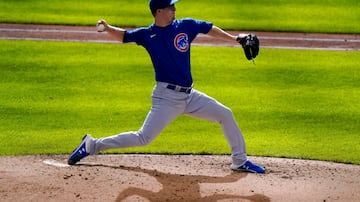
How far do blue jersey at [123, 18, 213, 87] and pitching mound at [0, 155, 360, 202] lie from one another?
3.09 ft

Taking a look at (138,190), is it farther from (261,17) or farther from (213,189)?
(261,17)

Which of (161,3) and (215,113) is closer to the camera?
(161,3)

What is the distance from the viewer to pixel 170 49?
757 centimetres

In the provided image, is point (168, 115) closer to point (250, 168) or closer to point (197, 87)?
point (250, 168)

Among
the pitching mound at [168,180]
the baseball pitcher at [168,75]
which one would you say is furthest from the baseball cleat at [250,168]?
the baseball pitcher at [168,75]

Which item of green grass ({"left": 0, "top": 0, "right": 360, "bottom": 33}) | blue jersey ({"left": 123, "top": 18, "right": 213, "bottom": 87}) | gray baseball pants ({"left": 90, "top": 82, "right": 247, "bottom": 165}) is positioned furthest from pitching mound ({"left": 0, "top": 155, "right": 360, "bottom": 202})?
green grass ({"left": 0, "top": 0, "right": 360, "bottom": 33})

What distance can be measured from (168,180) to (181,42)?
1.28 metres

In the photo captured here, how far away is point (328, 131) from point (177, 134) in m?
1.80

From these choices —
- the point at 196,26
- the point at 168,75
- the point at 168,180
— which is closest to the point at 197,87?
the point at 196,26

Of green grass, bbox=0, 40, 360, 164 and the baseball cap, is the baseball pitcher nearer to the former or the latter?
the baseball cap

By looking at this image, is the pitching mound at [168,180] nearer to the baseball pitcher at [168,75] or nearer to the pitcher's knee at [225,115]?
the baseball pitcher at [168,75]

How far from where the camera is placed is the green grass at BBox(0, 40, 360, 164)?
9.32m

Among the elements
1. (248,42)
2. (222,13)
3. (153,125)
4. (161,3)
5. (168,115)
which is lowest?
(153,125)

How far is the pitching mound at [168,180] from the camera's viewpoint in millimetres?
7180
